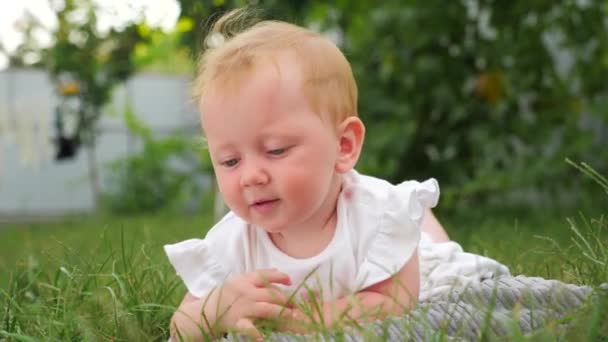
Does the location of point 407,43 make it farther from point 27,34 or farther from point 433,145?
point 27,34

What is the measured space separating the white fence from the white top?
712 centimetres

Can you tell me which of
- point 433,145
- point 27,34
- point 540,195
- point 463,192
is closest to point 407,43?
point 433,145

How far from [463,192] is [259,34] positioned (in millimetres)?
2653

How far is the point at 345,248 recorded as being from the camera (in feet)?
4.77

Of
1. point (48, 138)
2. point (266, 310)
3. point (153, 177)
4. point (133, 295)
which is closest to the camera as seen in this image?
point (266, 310)

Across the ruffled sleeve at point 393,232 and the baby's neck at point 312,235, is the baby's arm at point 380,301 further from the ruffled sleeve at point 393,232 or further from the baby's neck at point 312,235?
the baby's neck at point 312,235

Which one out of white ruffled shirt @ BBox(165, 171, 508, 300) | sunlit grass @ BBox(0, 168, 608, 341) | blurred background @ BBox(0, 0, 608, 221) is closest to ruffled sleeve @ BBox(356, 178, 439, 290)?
white ruffled shirt @ BBox(165, 171, 508, 300)

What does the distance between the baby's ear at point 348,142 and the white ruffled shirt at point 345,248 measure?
0.08m

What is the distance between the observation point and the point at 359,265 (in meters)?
1.45

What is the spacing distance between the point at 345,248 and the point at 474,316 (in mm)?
336

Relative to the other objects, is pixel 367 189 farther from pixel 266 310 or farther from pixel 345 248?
pixel 266 310

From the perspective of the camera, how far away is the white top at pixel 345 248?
1423 millimetres

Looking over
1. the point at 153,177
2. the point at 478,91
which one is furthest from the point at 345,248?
the point at 153,177

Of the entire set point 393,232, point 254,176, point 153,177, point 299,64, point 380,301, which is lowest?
point 153,177
